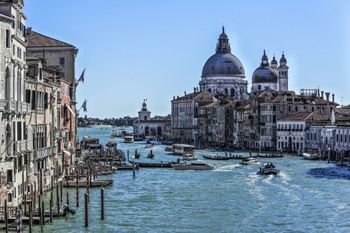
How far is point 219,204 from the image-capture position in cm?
2814

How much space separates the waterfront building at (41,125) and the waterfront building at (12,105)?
134cm

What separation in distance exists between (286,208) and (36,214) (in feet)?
28.2

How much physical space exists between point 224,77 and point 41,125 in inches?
3060

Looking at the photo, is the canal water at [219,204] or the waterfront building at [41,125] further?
the waterfront building at [41,125]

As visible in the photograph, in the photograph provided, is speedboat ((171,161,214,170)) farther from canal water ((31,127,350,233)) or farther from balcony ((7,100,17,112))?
balcony ((7,100,17,112))

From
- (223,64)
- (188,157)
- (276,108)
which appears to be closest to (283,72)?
(223,64)

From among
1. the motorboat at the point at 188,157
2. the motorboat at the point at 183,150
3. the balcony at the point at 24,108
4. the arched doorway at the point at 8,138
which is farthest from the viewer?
the motorboat at the point at 183,150

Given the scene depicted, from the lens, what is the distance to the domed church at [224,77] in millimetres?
104750

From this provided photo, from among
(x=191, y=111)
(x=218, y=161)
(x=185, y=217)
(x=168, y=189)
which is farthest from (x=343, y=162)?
(x=191, y=111)

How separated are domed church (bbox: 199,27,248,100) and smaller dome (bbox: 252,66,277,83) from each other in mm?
6762

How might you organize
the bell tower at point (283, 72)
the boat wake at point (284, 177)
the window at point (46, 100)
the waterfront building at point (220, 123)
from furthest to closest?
the bell tower at point (283, 72) < the waterfront building at point (220, 123) < the boat wake at point (284, 177) < the window at point (46, 100)

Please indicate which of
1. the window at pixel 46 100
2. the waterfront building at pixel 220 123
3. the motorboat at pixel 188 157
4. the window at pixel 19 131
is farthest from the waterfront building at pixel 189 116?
the window at pixel 19 131

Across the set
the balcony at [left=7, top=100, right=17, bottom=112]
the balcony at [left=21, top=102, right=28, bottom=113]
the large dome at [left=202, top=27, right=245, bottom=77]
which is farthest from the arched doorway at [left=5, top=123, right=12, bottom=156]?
the large dome at [left=202, top=27, right=245, bottom=77]

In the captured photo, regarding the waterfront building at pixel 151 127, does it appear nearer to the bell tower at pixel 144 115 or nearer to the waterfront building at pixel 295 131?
the bell tower at pixel 144 115
